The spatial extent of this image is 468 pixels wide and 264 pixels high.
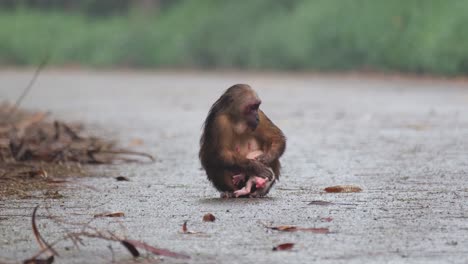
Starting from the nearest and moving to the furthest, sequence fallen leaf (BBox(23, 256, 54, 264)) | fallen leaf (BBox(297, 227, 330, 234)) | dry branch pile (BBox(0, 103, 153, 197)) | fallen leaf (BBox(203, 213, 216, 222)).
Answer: fallen leaf (BBox(23, 256, 54, 264)), fallen leaf (BBox(297, 227, 330, 234)), fallen leaf (BBox(203, 213, 216, 222)), dry branch pile (BBox(0, 103, 153, 197))

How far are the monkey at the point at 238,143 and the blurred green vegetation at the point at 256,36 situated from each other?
786 inches

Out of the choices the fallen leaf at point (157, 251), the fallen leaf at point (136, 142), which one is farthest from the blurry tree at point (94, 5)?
the fallen leaf at point (157, 251)

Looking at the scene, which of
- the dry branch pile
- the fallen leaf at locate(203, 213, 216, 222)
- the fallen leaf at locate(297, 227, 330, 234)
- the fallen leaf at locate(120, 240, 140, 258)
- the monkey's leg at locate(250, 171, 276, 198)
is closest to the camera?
the fallen leaf at locate(120, 240, 140, 258)

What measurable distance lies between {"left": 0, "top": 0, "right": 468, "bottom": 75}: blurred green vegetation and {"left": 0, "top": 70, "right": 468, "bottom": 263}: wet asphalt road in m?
10.1

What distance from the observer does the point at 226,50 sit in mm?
42188

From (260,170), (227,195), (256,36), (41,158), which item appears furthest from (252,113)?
(256,36)

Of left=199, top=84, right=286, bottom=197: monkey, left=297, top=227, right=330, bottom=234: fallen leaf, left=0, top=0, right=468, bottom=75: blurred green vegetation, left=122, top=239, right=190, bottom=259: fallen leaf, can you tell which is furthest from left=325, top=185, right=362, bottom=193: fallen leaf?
left=0, top=0, right=468, bottom=75: blurred green vegetation

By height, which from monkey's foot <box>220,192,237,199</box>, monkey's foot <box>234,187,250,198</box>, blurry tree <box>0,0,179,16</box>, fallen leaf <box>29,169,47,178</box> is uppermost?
monkey's foot <box>234,187,250,198</box>

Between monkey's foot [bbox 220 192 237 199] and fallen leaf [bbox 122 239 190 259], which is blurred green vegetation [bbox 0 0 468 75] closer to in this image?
monkey's foot [bbox 220 192 237 199]

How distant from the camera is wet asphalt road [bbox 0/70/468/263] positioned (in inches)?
226

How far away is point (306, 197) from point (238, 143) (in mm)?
540

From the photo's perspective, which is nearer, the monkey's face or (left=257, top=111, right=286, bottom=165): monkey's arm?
the monkey's face

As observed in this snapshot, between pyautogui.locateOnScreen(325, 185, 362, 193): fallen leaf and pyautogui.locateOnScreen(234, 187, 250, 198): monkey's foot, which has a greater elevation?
pyautogui.locateOnScreen(234, 187, 250, 198): monkey's foot

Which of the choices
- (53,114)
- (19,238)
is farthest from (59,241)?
(53,114)
